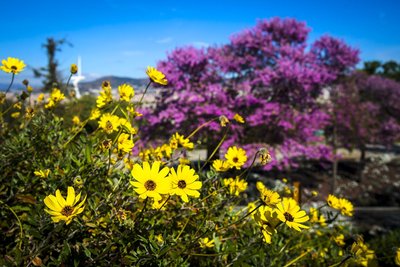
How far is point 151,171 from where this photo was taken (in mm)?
1132

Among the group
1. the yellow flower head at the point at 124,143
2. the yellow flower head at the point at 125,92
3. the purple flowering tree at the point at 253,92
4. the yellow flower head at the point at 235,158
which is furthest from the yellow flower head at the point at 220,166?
the purple flowering tree at the point at 253,92

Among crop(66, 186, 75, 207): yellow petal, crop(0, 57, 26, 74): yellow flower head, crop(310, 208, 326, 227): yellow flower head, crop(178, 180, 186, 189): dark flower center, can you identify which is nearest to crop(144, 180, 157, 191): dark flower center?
crop(178, 180, 186, 189): dark flower center

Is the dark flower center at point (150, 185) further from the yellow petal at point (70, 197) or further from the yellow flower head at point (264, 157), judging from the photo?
the yellow flower head at point (264, 157)

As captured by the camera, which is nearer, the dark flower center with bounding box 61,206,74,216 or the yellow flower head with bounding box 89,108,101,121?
the dark flower center with bounding box 61,206,74,216

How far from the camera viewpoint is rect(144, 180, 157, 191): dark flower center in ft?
3.49

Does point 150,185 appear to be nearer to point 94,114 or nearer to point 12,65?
point 94,114

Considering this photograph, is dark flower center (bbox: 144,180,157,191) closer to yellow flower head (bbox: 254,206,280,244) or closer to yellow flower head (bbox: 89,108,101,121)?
yellow flower head (bbox: 254,206,280,244)

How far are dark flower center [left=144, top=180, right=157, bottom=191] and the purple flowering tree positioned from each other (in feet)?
20.9

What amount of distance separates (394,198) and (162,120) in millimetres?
7502

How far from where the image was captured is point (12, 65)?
2.04 meters

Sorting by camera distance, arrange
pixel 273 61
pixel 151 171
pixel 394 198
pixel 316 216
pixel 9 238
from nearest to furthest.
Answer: pixel 151 171 < pixel 9 238 < pixel 316 216 < pixel 273 61 < pixel 394 198

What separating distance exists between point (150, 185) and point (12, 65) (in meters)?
1.54

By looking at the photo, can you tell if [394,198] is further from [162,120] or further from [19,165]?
[19,165]

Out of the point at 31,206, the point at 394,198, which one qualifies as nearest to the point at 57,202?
the point at 31,206
